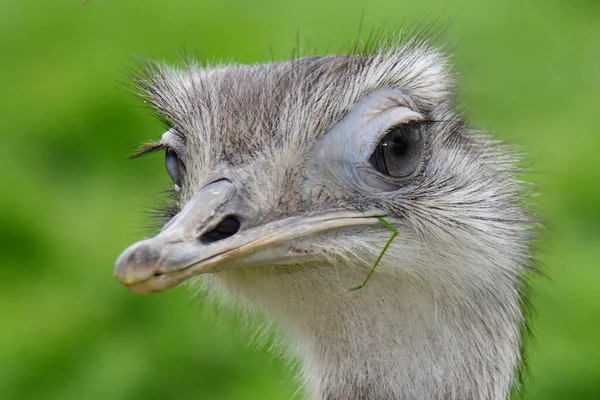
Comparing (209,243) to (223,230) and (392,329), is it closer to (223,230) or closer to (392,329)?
(223,230)

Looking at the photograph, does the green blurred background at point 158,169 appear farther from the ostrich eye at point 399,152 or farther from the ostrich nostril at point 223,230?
the ostrich nostril at point 223,230

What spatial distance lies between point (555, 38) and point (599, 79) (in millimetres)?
406

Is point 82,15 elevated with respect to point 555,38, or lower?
A: elevated

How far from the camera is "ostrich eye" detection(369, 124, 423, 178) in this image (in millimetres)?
2605

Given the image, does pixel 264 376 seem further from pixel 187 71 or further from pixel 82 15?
pixel 82 15

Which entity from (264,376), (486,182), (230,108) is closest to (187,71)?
(230,108)

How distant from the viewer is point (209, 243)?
2309 millimetres

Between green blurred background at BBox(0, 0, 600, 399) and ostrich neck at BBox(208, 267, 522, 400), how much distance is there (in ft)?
1.14

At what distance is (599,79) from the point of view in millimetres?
5586

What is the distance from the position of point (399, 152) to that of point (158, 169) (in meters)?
2.65

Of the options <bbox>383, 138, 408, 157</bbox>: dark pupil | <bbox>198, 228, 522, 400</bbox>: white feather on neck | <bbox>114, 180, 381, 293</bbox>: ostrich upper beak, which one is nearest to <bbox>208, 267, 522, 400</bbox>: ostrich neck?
<bbox>198, 228, 522, 400</bbox>: white feather on neck

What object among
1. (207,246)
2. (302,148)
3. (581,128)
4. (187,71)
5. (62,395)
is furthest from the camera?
(581,128)

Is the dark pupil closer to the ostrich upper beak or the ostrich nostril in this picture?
the ostrich upper beak

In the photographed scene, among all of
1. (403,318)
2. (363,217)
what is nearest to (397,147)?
(363,217)
